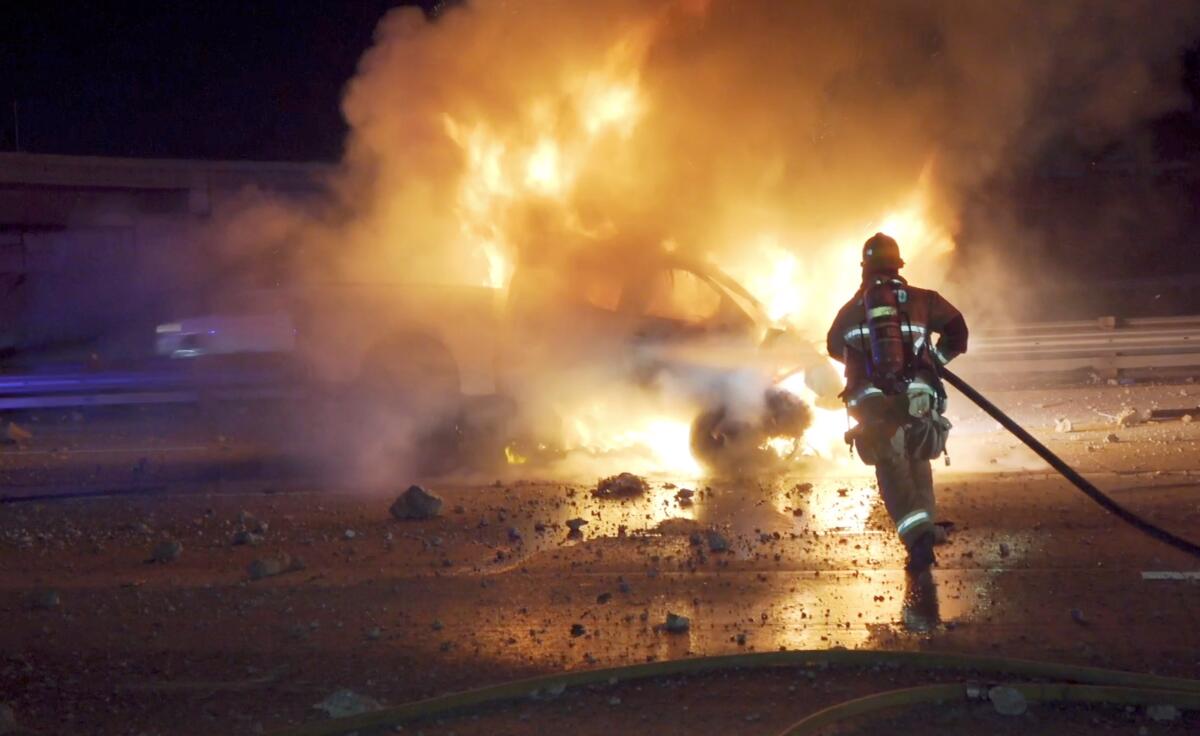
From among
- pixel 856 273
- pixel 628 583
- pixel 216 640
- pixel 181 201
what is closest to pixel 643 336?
pixel 856 273

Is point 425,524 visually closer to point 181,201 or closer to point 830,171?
point 830,171

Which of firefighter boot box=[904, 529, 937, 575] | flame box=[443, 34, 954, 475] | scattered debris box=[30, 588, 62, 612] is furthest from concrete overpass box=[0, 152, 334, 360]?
firefighter boot box=[904, 529, 937, 575]

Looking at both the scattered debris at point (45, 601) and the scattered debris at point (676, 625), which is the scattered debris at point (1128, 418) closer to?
the scattered debris at point (676, 625)

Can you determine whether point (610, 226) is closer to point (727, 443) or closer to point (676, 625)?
point (727, 443)

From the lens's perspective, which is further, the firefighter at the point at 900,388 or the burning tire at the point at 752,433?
the burning tire at the point at 752,433

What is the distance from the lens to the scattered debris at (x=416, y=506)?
852 cm

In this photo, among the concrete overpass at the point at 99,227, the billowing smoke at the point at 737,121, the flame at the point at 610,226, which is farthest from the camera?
the concrete overpass at the point at 99,227

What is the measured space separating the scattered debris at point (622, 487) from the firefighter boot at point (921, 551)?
2846mm

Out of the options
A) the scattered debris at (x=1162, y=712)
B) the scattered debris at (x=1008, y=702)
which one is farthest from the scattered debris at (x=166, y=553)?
the scattered debris at (x=1162, y=712)

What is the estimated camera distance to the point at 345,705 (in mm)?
4953

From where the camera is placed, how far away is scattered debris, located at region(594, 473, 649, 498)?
9.16 metres

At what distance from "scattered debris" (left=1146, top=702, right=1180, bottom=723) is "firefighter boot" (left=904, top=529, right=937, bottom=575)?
205 cm

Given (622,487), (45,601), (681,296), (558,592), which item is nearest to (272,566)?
(45,601)

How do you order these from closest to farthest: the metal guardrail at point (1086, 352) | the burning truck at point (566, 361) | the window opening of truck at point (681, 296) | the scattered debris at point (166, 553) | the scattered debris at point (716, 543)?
1. the scattered debris at point (716, 543)
2. the scattered debris at point (166, 553)
3. the burning truck at point (566, 361)
4. the window opening of truck at point (681, 296)
5. the metal guardrail at point (1086, 352)
